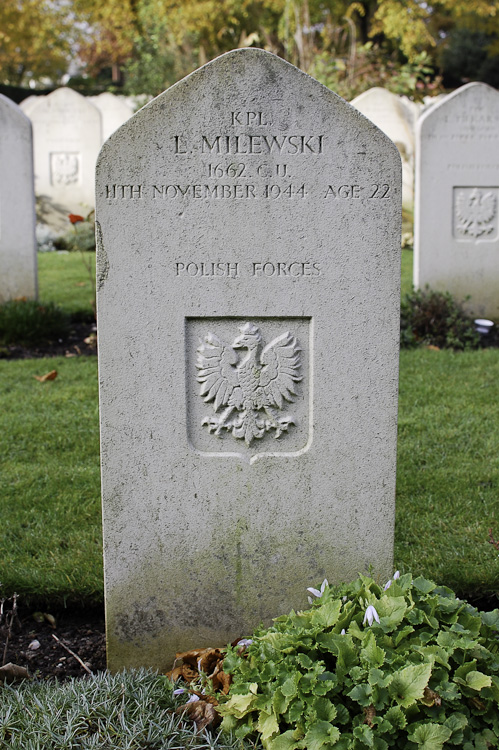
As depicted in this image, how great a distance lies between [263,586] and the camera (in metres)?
2.66

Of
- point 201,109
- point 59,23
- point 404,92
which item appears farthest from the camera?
point 59,23

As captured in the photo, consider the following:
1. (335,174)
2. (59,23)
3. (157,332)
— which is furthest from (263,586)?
(59,23)

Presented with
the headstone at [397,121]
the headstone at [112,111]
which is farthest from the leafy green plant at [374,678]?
the headstone at [112,111]

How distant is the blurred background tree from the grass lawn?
8468 millimetres

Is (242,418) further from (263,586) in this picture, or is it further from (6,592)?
(6,592)

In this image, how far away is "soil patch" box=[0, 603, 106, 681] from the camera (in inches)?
107

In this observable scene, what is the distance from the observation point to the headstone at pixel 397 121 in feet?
41.6

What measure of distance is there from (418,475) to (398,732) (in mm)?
2107

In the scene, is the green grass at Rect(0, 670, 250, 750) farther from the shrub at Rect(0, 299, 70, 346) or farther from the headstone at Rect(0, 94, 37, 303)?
the headstone at Rect(0, 94, 37, 303)

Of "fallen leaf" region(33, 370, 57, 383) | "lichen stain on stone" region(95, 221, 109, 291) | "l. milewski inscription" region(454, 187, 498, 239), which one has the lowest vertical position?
"fallen leaf" region(33, 370, 57, 383)

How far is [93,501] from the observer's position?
12.3ft

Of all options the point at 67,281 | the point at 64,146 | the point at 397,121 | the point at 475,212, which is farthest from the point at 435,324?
the point at 64,146

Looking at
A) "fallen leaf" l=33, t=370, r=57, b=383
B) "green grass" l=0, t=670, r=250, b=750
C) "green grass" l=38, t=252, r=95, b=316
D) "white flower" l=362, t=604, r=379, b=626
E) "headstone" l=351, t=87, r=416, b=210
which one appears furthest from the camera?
"headstone" l=351, t=87, r=416, b=210

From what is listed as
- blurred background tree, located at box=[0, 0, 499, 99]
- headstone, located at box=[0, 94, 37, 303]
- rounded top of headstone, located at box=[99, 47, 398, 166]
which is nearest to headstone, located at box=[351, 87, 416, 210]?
blurred background tree, located at box=[0, 0, 499, 99]
